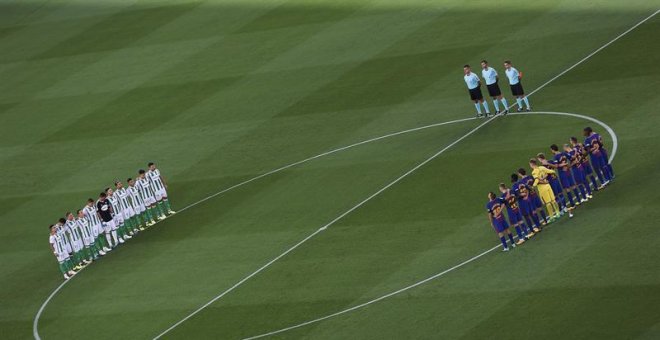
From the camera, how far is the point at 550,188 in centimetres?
3045

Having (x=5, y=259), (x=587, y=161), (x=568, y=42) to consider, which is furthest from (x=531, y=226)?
(x=5, y=259)

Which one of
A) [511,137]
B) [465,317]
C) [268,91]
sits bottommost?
[465,317]

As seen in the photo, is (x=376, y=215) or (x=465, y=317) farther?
(x=376, y=215)

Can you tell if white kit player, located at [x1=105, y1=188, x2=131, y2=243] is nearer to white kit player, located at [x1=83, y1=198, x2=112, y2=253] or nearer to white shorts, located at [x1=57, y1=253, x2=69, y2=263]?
white kit player, located at [x1=83, y1=198, x2=112, y2=253]

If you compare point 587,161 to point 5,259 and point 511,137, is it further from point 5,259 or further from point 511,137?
point 5,259

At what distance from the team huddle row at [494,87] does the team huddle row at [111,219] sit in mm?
10248

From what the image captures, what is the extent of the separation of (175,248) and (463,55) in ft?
45.7

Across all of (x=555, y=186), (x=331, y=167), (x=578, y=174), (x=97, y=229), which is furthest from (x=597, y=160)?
(x=97, y=229)

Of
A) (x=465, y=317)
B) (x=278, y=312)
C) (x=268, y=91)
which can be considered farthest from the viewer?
(x=268, y=91)

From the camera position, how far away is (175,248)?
35.8 m

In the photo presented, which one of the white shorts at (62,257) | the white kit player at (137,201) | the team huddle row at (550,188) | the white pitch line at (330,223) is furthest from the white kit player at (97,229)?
the team huddle row at (550,188)

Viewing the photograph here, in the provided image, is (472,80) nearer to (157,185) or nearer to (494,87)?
(494,87)

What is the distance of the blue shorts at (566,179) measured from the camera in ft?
101

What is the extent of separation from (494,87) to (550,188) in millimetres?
8415
